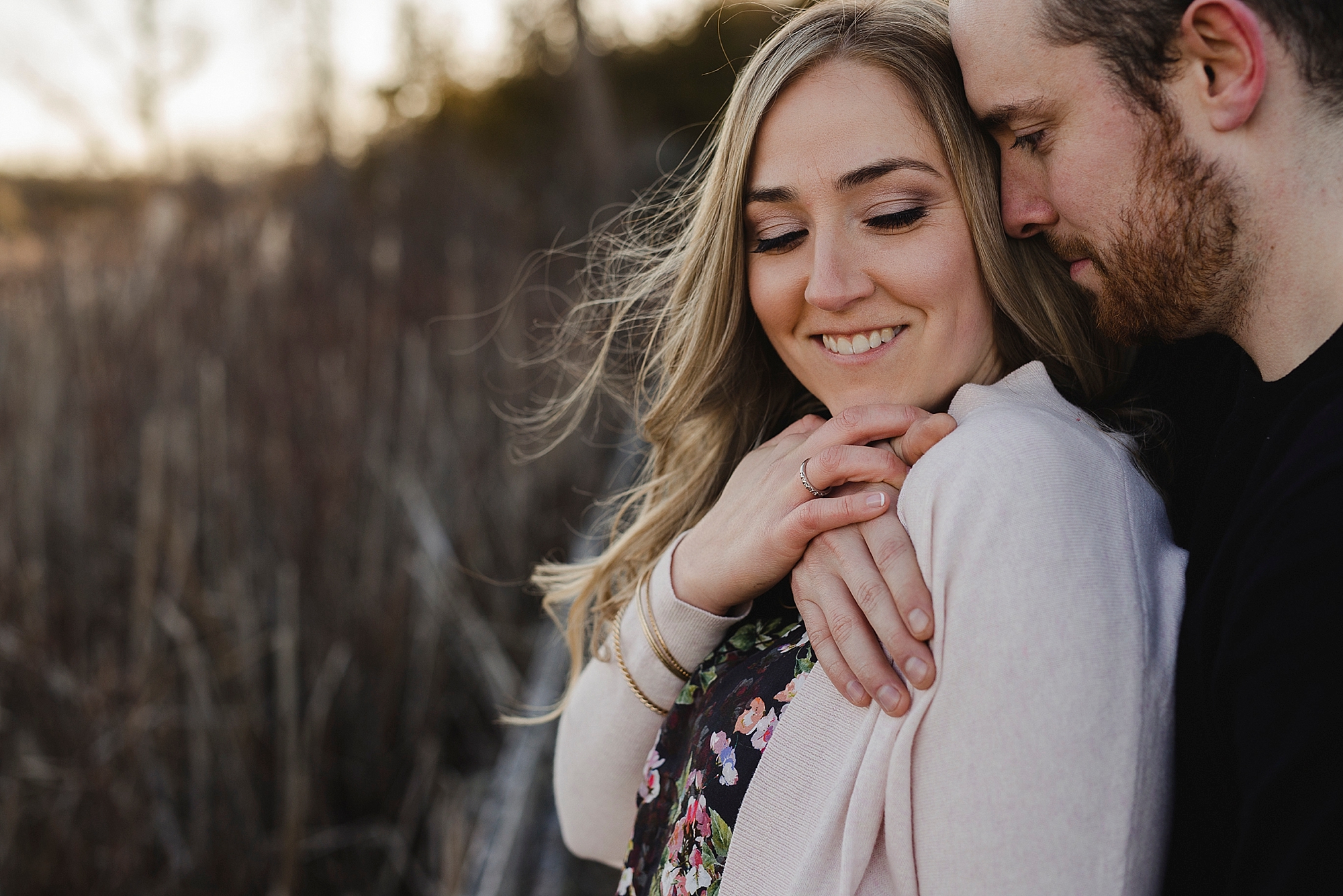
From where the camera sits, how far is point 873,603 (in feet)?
3.76

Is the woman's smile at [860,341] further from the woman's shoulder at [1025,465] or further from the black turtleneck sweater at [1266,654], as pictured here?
the black turtleneck sweater at [1266,654]

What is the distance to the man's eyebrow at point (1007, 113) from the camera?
1307mm

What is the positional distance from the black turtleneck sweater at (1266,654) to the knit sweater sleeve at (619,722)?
0.70 metres

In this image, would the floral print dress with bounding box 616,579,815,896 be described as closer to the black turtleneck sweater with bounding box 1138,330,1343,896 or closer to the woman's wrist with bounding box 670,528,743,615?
the woman's wrist with bounding box 670,528,743,615

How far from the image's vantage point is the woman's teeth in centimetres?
144

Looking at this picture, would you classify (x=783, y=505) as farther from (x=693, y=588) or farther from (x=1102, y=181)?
(x=1102, y=181)

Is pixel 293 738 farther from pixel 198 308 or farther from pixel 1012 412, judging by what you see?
pixel 198 308

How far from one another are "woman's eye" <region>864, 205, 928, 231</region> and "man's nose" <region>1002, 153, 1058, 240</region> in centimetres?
13

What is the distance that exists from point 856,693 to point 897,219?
69 cm

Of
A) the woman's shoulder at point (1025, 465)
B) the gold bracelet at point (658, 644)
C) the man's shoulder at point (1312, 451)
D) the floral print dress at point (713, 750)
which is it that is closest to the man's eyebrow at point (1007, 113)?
the woman's shoulder at point (1025, 465)

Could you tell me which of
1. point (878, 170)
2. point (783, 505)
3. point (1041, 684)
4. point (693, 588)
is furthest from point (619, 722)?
point (878, 170)

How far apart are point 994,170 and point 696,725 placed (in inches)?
37.3

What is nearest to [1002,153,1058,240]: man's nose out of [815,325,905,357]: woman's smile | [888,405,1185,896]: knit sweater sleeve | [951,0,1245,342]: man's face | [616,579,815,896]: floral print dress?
[951,0,1245,342]: man's face

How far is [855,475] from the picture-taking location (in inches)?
51.6
